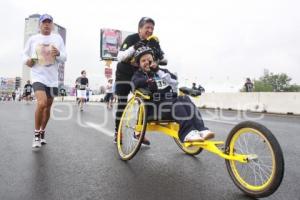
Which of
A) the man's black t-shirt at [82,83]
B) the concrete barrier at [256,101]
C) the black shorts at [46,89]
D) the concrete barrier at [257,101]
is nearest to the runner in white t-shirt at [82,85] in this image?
the man's black t-shirt at [82,83]

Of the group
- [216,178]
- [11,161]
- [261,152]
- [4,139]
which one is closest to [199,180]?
[216,178]

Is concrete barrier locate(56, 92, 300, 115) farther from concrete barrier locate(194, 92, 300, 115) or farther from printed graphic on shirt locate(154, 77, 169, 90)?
printed graphic on shirt locate(154, 77, 169, 90)

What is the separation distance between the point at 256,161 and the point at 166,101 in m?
1.46

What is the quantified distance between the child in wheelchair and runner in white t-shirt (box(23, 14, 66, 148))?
166 centimetres

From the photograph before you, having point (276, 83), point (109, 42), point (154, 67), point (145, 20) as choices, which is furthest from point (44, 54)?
point (276, 83)

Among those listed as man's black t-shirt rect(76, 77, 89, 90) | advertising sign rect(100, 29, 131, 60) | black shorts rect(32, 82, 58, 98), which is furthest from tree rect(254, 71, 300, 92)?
black shorts rect(32, 82, 58, 98)

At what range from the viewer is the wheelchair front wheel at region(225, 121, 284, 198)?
2818 millimetres

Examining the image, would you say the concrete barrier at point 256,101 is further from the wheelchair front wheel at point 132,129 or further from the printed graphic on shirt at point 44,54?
the wheelchair front wheel at point 132,129

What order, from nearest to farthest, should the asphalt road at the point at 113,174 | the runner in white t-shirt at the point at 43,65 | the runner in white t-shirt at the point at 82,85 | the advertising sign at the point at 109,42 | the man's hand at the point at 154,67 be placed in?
1. the asphalt road at the point at 113,174
2. the man's hand at the point at 154,67
3. the runner in white t-shirt at the point at 43,65
4. the runner in white t-shirt at the point at 82,85
5. the advertising sign at the point at 109,42

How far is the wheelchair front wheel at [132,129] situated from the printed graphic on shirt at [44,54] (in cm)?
167

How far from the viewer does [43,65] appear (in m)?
5.65

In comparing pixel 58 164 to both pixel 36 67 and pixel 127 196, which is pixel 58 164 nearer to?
pixel 127 196

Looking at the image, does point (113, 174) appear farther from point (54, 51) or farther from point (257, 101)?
point (257, 101)

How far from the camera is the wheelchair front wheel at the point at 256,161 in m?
2.82
